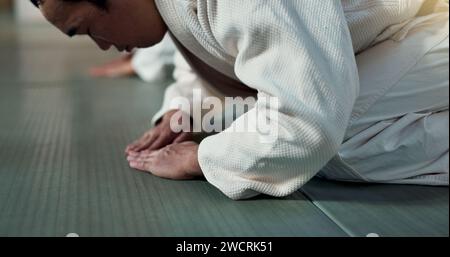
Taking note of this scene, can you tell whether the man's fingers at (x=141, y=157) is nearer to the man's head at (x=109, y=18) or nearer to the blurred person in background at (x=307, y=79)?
the blurred person in background at (x=307, y=79)

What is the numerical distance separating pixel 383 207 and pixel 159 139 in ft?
2.14

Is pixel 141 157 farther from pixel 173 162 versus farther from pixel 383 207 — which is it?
pixel 383 207

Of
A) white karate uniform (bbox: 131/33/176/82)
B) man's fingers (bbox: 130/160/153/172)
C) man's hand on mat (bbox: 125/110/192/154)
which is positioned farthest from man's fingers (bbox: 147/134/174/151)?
white karate uniform (bbox: 131/33/176/82)

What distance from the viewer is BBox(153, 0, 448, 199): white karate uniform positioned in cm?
112

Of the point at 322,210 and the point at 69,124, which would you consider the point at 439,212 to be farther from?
the point at 69,124

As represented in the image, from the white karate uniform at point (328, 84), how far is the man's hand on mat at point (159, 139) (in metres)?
0.22

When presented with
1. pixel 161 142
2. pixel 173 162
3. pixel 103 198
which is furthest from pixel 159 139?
pixel 103 198

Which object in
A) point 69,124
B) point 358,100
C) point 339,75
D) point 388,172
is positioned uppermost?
point 339,75

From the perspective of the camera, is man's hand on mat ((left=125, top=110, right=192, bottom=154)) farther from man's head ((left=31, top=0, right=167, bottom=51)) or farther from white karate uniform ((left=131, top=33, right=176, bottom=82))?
white karate uniform ((left=131, top=33, right=176, bottom=82))

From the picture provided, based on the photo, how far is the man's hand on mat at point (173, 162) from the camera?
1.39 meters

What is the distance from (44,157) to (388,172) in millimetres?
889
